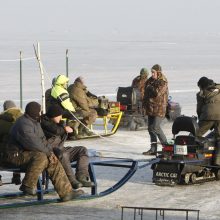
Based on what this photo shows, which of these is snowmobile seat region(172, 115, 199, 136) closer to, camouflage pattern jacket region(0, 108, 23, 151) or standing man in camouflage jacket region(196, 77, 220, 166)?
standing man in camouflage jacket region(196, 77, 220, 166)

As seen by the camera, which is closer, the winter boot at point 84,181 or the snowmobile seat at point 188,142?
the winter boot at point 84,181

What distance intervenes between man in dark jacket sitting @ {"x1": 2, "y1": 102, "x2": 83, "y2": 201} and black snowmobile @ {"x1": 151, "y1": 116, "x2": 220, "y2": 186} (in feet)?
6.24

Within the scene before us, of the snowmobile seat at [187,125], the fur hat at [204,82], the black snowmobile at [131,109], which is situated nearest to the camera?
the snowmobile seat at [187,125]

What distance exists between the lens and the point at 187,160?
36.2 ft

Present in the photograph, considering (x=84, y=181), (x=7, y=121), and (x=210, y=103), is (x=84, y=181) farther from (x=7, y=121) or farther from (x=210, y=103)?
(x=210, y=103)

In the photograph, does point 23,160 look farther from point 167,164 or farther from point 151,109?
point 151,109

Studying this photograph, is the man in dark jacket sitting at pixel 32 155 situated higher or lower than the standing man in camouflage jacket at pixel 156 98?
lower

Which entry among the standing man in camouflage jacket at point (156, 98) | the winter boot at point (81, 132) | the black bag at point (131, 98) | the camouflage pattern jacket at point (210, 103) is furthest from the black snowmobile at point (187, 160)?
the black bag at point (131, 98)

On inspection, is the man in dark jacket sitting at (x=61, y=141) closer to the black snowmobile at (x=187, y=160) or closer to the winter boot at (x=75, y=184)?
the winter boot at (x=75, y=184)

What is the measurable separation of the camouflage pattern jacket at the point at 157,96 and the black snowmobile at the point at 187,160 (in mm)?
2233

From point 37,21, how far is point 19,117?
17353 cm

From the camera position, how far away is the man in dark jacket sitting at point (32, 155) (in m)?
9.16

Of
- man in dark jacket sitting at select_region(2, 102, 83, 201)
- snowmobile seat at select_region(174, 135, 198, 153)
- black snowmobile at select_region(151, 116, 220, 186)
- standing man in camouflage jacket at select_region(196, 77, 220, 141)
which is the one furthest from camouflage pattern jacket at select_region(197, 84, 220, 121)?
man in dark jacket sitting at select_region(2, 102, 83, 201)

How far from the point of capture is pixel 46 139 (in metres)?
9.71
